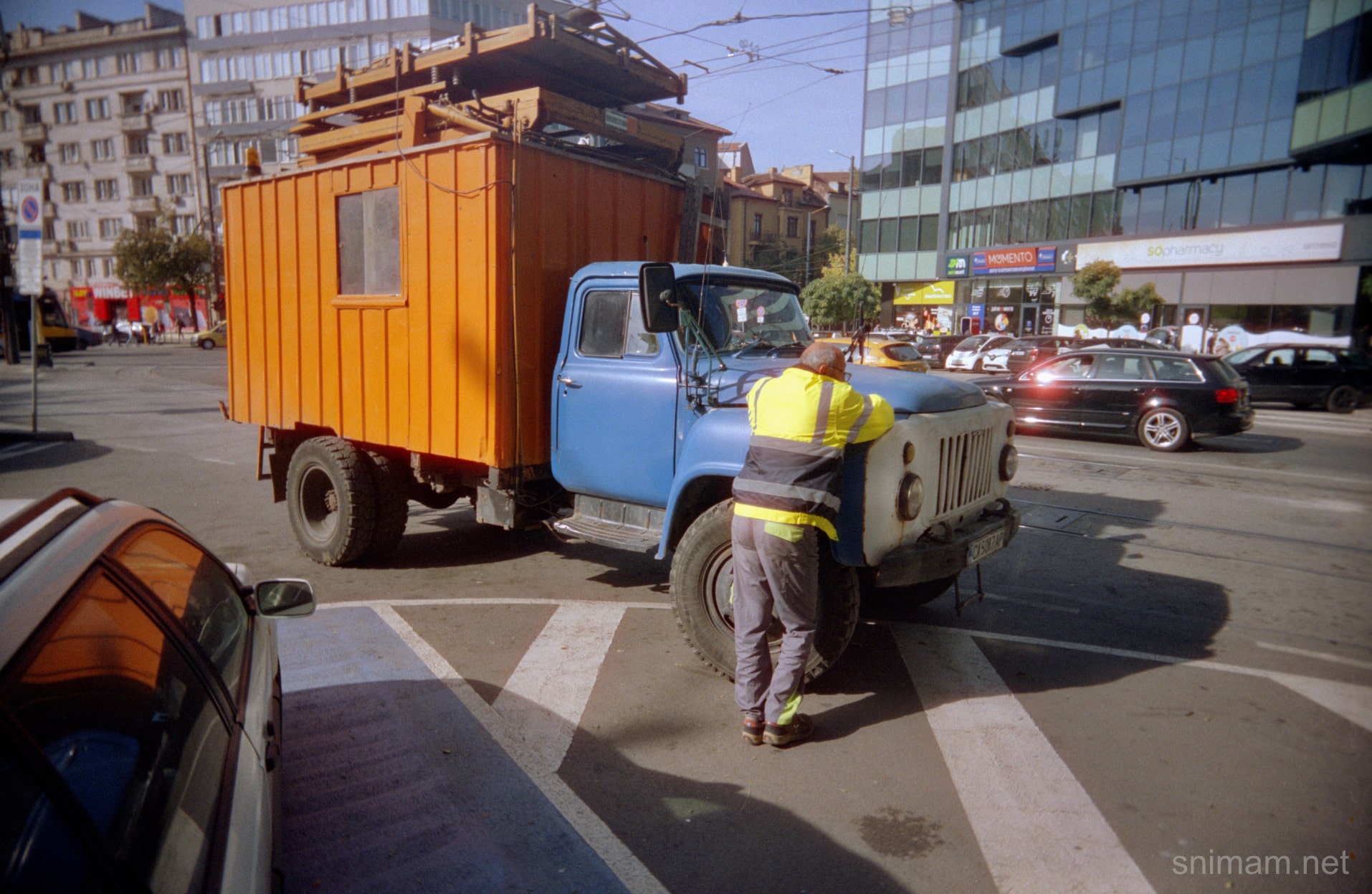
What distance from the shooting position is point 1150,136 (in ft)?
115

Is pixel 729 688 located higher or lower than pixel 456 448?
lower

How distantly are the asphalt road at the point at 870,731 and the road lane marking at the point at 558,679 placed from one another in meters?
0.02

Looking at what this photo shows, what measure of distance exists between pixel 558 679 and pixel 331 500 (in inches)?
133

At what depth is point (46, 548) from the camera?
173 cm

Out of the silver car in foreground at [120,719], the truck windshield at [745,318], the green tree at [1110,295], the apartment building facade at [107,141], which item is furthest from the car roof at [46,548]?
the apartment building facade at [107,141]

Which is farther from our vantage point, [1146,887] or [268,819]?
[1146,887]

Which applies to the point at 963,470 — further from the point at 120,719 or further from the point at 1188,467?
the point at 1188,467

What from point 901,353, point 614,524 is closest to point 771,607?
point 614,524

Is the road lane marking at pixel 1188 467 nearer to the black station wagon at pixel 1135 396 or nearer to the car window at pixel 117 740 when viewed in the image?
the black station wagon at pixel 1135 396

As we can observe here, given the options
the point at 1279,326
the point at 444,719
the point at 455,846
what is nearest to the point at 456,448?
the point at 444,719

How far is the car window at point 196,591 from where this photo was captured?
2148 millimetres

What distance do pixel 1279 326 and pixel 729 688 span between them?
3639cm

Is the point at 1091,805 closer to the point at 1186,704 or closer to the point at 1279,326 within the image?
the point at 1186,704

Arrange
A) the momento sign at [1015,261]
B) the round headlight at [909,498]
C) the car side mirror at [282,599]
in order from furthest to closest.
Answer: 1. the momento sign at [1015,261]
2. the round headlight at [909,498]
3. the car side mirror at [282,599]
